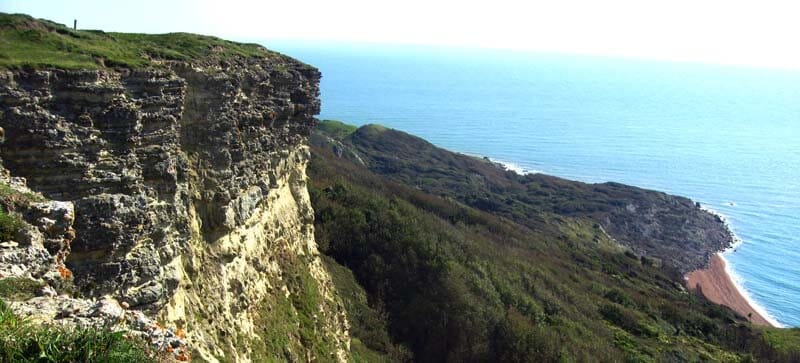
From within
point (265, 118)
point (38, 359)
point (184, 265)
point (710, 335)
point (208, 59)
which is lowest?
point (710, 335)

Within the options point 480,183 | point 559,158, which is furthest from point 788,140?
point 480,183

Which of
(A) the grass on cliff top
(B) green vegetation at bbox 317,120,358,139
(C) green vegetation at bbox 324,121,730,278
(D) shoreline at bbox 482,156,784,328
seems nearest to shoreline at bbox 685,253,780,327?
(D) shoreline at bbox 482,156,784,328

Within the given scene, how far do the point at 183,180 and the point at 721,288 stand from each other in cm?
8835

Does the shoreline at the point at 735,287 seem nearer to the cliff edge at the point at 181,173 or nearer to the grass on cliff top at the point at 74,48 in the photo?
the cliff edge at the point at 181,173

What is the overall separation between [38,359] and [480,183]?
120m

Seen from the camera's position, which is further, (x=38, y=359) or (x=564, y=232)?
(x=564, y=232)

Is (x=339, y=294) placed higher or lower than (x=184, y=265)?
lower

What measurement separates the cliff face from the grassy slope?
10400 mm

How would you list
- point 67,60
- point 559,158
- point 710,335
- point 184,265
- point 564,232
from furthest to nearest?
point 559,158
point 564,232
point 710,335
point 184,265
point 67,60

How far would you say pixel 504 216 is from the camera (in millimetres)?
103062

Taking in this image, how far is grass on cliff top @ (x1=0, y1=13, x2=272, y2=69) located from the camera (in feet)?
48.9

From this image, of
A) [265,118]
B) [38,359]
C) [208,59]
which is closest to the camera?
[38,359]

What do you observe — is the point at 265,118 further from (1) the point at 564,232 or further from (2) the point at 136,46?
(1) the point at 564,232

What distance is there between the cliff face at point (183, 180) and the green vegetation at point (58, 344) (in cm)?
549
